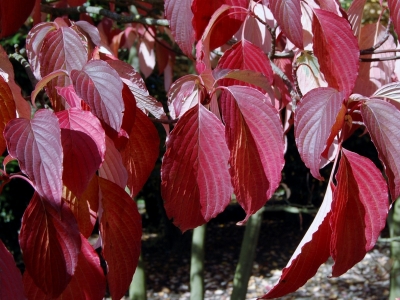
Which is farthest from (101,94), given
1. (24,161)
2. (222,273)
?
(222,273)

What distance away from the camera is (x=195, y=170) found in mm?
524

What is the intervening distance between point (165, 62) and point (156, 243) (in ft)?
13.2

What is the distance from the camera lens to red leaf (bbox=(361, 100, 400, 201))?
19.3 inches

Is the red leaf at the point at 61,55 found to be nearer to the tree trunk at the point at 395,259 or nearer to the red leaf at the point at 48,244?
the red leaf at the point at 48,244

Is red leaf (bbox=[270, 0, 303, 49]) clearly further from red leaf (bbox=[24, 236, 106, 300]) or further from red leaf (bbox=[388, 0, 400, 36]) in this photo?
red leaf (bbox=[24, 236, 106, 300])

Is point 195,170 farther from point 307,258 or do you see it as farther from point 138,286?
point 138,286

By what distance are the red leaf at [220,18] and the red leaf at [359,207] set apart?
0.80 ft

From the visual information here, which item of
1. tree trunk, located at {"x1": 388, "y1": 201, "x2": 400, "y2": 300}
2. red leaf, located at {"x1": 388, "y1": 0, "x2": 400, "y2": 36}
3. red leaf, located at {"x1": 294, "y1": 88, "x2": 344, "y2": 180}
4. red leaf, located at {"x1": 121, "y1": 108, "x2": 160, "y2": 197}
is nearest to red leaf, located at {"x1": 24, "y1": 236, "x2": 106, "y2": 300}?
red leaf, located at {"x1": 121, "y1": 108, "x2": 160, "y2": 197}

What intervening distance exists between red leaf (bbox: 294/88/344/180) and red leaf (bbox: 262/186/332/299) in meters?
0.05

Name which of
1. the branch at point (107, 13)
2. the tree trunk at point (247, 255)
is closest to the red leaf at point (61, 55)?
the branch at point (107, 13)

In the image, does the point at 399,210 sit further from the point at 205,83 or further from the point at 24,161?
the point at 24,161

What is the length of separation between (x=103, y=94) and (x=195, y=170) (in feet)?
0.38

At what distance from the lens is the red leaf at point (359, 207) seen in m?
0.52

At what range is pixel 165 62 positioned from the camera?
5.72 ft
